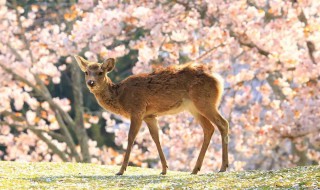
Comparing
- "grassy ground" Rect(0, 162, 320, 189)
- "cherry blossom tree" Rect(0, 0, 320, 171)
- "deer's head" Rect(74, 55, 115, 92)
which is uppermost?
"cherry blossom tree" Rect(0, 0, 320, 171)

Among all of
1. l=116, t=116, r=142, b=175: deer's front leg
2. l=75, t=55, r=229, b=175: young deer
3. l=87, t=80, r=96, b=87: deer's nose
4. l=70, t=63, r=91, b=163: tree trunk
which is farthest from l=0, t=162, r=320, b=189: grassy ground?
l=70, t=63, r=91, b=163: tree trunk

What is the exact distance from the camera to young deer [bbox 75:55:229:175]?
10.9m

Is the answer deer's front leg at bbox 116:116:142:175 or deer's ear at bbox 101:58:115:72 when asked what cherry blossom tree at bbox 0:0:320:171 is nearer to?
deer's ear at bbox 101:58:115:72

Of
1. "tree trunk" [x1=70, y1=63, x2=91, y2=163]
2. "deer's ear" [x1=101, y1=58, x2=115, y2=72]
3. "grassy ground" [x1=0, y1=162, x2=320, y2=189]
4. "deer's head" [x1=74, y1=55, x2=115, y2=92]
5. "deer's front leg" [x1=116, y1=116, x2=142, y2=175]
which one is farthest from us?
"tree trunk" [x1=70, y1=63, x2=91, y2=163]

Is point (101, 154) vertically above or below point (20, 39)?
Answer: below

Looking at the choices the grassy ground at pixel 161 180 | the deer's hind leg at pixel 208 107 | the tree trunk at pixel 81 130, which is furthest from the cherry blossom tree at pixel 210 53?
the grassy ground at pixel 161 180

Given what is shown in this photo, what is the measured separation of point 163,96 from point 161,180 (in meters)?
1.70

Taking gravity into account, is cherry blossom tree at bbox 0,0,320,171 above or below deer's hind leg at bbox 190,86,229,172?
above

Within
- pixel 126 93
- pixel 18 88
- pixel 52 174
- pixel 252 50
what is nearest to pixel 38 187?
pixel 52 174

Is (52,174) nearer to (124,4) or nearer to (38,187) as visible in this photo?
(38,187)

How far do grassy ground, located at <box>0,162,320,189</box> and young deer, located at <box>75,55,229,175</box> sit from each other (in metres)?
0.95

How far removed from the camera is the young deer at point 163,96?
10945 millimetres

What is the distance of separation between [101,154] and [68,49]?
4.93 meters

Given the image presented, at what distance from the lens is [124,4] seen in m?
20.3
